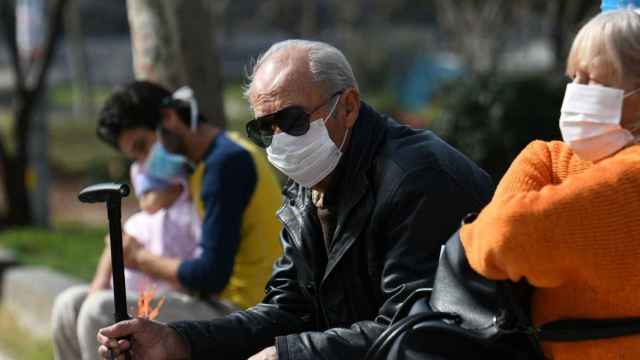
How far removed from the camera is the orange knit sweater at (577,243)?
2361 millimetres

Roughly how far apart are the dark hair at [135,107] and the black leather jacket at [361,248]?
139 centimetres

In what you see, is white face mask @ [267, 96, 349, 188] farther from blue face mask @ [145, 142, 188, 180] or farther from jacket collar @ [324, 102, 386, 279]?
blue face mask @ [145, 142, 188, 180]

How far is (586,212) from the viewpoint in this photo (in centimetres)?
237

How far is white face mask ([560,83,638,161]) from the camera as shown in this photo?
246 cm

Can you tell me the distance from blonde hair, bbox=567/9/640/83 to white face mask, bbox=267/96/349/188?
800mm

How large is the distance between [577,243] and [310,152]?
2.95 ft

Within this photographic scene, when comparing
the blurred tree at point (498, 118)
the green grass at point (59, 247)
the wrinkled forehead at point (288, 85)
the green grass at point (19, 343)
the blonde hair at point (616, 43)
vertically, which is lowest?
the green grass at point (59, 247)

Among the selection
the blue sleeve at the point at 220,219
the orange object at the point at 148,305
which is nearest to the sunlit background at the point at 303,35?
the blue sleeve at the point at 220,219

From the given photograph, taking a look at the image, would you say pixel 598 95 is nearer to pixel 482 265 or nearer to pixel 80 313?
pixel 482 265

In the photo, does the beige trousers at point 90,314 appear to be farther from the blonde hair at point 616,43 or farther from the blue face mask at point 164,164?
the blonde hair at point 616,43

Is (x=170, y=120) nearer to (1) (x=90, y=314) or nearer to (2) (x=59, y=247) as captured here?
(1) (x=90, y=314)

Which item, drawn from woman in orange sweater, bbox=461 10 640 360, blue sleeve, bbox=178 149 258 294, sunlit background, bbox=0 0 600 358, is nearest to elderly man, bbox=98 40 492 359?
woman in orange sweater, bbox=461 10 640 360

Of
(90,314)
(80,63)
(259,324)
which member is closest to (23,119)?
(90,314)

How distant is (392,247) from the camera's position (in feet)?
9.70
